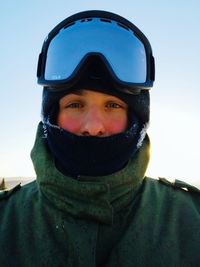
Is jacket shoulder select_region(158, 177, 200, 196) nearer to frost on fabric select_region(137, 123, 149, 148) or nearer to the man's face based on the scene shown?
frost on fabric select_region(137, 123, 149, 148)

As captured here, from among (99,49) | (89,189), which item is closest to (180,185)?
(89,189)

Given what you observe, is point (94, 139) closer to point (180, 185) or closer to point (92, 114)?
point (92, 114)

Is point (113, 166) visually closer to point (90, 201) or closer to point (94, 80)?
point (90, 201)

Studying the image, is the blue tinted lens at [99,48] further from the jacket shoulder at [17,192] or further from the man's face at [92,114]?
the jacket shoulder at [17,192]

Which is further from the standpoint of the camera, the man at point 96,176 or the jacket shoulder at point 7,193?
the jacket shoulder at point 7,193

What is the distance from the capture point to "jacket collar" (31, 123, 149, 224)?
222 centimetres

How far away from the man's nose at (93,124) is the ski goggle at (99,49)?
15.3 inches

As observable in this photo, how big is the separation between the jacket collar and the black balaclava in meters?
0.08

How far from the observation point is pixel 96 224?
2230mm

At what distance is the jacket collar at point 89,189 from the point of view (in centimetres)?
222

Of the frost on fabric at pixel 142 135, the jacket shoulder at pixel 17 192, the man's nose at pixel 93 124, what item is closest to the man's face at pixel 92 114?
the man's nose at pixel 93 124

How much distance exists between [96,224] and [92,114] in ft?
2.49

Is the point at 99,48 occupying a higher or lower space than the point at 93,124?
higher

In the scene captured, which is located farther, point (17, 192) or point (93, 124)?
point (17, 192)
